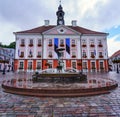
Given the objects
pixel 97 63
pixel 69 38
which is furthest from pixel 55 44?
pixel 97 63

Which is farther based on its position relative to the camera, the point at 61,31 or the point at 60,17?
the point at 60,17

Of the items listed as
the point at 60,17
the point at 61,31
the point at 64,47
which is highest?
the point at 60,17

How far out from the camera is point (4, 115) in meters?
Answer: 3.71

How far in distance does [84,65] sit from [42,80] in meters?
22.8

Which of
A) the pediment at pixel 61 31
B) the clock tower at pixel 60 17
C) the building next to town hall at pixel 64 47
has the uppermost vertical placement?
the clock tower at pixel 60 17

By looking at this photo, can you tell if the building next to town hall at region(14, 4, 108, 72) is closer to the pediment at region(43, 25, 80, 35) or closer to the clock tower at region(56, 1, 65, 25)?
the pediment at region(43, 25, 80, 35)

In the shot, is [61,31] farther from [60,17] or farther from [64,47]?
[60,17]

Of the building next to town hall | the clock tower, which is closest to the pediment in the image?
the building next to town hall

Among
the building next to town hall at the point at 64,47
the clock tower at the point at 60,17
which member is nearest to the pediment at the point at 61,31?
the building next to town hall at the point at 64,47

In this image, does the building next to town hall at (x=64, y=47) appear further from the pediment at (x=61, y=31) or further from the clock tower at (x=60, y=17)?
→ the clock tower at (x=60, y=17)

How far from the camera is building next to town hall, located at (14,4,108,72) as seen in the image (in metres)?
31.5

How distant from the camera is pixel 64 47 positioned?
32094mm

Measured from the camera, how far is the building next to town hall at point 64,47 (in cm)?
3145

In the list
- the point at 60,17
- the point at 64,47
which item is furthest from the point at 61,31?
the point at 60,17
